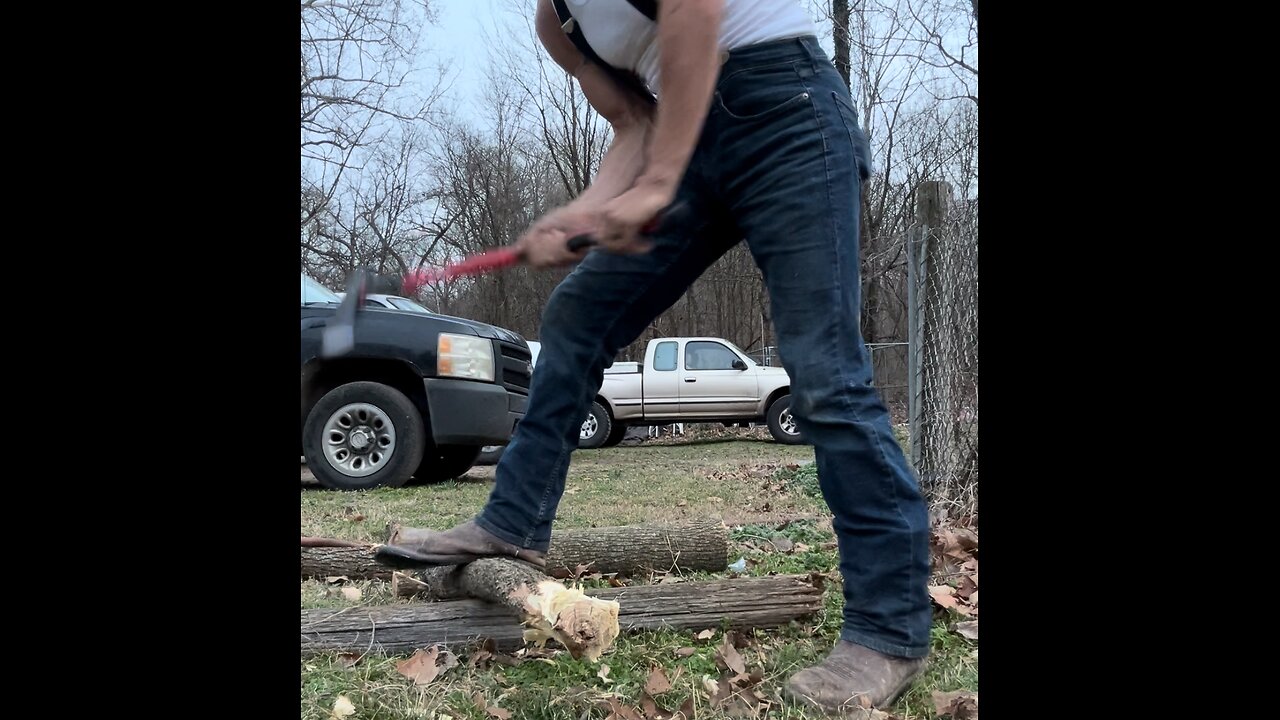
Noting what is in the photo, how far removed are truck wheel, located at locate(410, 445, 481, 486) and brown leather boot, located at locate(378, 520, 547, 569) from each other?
443 cm

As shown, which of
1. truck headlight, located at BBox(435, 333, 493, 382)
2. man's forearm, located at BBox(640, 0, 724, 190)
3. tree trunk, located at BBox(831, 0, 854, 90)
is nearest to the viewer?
man's forearm, located at BBox(640, 0, 724, 190)

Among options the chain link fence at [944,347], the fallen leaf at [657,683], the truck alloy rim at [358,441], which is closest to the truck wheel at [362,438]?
the truck alloy rim at [358,441]

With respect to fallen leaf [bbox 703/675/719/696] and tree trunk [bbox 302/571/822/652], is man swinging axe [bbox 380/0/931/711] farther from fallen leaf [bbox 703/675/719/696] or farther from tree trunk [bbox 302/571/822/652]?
tree trunk [bbox 302/571/822/652]

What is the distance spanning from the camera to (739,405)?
1312 centimetres

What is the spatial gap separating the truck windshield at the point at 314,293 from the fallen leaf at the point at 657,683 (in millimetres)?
1203

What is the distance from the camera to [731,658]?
83.0 inches

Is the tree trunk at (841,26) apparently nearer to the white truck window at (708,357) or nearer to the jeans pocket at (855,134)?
the jeans pocket at (855,134)

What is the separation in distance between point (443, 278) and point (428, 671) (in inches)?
36.6

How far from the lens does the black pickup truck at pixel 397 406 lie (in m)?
5.83

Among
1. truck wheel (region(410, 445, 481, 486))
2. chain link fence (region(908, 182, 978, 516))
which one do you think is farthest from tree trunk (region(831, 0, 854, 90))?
truck wheel (region(410, 445, 481, 486))

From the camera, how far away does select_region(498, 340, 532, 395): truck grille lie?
661 centimetres

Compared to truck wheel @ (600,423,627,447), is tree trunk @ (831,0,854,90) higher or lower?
higher

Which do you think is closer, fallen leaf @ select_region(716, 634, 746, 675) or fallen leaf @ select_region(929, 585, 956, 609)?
fallen leaf @ select_region(716, 634, 746, 675)
